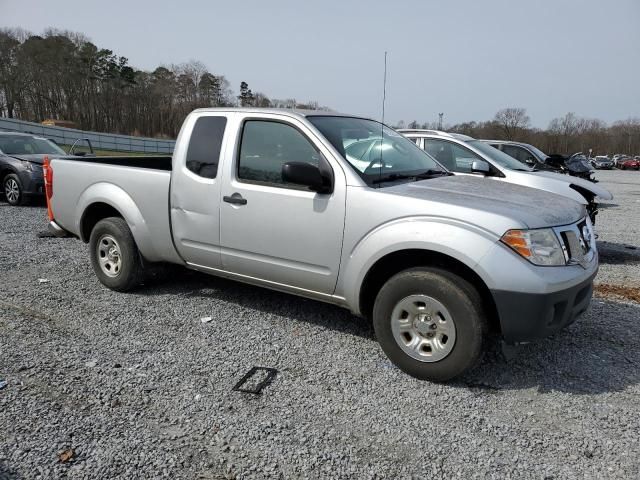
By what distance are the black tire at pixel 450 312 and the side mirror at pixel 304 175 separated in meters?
0.89

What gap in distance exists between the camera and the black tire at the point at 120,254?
499cm

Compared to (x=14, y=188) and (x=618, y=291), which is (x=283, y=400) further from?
(x=14, y=188)

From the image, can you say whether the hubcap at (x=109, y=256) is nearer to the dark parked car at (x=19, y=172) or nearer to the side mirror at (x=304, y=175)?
the side mirror at (x=304, y=175)

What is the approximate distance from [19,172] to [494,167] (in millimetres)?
10013

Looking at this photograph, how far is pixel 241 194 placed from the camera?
4.10 meters

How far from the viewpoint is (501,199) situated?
3.49 metres

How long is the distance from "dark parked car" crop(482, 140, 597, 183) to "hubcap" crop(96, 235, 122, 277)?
807 centimetres

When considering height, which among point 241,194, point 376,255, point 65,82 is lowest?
point 376,255

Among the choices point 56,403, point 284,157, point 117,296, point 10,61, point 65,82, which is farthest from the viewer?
point 65,82

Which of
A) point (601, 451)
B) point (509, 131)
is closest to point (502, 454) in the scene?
point (601, 451)

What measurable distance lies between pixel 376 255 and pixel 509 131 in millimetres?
80229

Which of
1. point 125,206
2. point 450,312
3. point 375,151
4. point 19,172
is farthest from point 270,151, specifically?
point 19,172

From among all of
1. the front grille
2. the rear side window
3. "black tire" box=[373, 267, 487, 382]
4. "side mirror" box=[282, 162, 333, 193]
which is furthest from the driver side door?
the front grille

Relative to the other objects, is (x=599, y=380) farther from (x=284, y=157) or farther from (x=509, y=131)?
(x=509, y=131)
